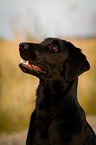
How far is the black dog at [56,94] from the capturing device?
83.7 inches

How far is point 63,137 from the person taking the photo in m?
2.09

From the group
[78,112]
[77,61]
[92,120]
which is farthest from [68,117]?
[92,120]

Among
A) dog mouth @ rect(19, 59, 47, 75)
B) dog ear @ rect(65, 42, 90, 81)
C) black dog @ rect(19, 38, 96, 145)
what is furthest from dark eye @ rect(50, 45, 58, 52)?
dog mouth @ rect(19, 59, 47, 75)

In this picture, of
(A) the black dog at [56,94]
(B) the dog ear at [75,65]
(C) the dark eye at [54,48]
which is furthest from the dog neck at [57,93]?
(C) the dark eye at [54,48]

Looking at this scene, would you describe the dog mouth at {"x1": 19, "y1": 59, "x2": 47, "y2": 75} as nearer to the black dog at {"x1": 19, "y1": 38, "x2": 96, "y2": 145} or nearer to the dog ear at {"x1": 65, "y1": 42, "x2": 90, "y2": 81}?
the black dog at {"x1": 19, "y1": 38, "x2": 96, "y2": 145}

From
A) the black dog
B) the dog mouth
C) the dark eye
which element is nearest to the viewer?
the black dog

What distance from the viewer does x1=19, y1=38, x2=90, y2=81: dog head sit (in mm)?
2270

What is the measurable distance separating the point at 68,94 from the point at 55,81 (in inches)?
9.4

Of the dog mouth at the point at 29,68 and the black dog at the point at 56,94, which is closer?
the black dog at the point at 56,94

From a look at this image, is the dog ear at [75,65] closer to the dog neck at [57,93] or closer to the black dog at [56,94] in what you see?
the black dog at [56,94]

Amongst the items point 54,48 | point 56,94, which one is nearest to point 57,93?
point 56,94

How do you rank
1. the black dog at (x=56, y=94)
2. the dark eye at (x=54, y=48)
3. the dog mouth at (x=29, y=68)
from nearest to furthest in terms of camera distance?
the black dog at (x=56, y=94)
the dog mouth at (x=29, y=68)
the dark eye at (x=54, y=48)

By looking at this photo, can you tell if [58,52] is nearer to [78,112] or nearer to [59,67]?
[59,67]

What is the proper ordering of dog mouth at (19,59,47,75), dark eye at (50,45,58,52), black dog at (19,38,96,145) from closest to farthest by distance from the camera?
black dog at (19,38,96,145)
dog mouth at (19,59,47,75)
dark eye at (50,45,58,52)
